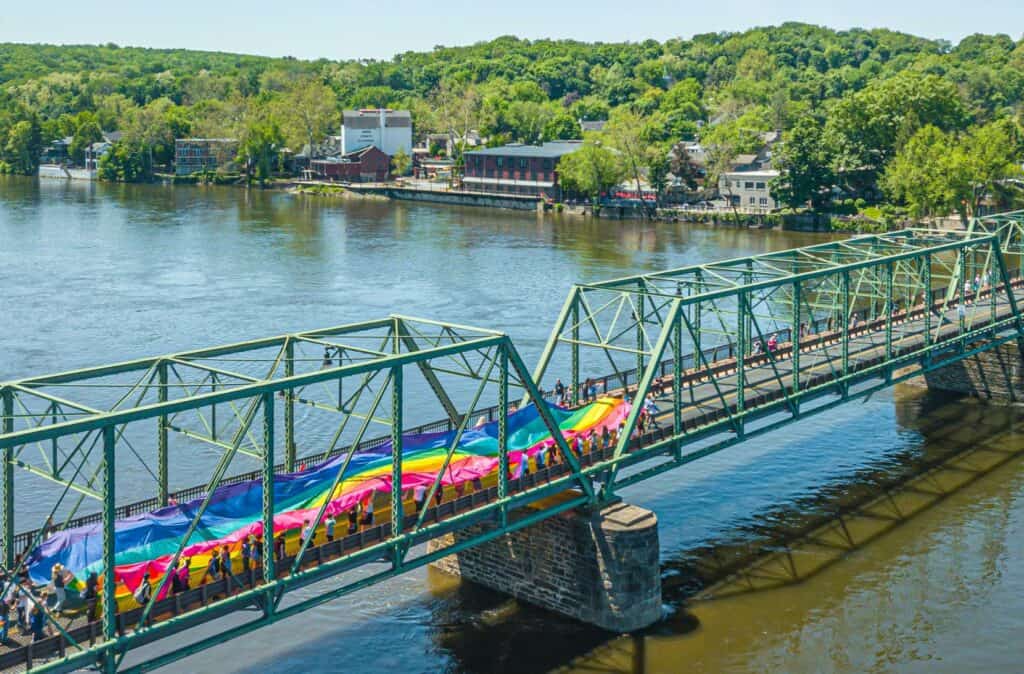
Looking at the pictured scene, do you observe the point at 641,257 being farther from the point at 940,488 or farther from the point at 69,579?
the point at 69,579

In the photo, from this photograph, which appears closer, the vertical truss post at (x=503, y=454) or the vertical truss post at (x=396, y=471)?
the vertical truss post at (x=396, y=471)

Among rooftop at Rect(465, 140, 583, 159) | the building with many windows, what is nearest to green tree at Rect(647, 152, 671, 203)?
the building with many windows

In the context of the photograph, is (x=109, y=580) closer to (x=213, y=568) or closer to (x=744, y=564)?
(x=213, y=568)

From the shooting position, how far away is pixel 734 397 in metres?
48.5

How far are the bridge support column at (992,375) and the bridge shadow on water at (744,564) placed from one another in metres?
2.97

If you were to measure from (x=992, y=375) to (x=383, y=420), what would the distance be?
40397mm

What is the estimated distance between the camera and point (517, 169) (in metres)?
176

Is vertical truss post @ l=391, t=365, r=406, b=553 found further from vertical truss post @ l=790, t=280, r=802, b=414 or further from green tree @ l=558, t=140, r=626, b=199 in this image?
green tree @ l=558, t=140, r=626, b=199

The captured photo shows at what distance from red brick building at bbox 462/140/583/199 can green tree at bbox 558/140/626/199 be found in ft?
13.7

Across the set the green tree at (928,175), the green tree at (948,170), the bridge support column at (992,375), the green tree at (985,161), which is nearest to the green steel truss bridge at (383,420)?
the bridge support column at (992,375)

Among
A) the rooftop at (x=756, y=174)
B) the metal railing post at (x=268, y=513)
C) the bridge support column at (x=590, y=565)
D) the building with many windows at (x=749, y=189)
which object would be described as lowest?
the bridge support column at (x=590, y=565)

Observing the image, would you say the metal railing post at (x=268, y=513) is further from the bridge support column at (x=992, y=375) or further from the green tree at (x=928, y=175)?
the green tree at (x=928, y=175)

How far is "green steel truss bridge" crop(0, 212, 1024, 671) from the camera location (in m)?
30.4

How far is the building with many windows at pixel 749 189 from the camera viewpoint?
504ft
